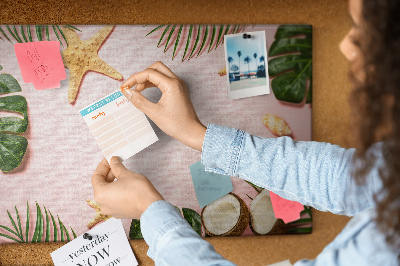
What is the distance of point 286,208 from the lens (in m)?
0.72

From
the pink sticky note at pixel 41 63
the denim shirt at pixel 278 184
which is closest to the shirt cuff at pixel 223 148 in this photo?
the denim shirt at pixel 278 184

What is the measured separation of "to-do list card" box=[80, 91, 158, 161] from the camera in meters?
0.63

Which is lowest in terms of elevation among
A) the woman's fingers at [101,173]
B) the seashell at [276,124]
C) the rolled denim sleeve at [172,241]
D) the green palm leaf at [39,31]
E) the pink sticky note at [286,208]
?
the pink sticky note at [286,208]

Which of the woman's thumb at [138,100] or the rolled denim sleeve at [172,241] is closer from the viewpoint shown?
the rolled denim sleeve at [172,241]

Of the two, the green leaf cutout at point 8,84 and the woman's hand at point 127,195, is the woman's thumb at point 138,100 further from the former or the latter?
the green leaf cutout at point 8,84

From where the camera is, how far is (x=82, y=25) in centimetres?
65

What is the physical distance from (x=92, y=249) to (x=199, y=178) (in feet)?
0.90

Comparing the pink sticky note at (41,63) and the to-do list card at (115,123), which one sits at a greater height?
the pink sticky note at (41,63)

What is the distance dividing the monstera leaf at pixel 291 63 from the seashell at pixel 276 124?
1.7 inches

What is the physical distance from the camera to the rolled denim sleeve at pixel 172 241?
396mm

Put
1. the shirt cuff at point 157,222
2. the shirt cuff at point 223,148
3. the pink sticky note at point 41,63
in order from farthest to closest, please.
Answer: the pink sticky note at point 41,63
the shirt cuff at point 223,148
the shirt cuff at point 157,222

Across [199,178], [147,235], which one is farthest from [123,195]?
[199,178]

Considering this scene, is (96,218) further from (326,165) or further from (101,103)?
(326,165)

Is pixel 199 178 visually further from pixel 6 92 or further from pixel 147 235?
pixel 6 92
